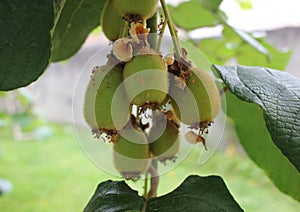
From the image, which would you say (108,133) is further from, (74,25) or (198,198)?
(74,25)

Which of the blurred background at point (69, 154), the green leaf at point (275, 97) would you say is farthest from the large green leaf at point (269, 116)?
the blurred background at point (69, 154)

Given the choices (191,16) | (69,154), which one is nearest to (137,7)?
(191,16)

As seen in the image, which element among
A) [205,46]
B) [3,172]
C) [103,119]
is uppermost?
[103,119]

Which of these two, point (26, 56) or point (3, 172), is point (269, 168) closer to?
point (26, 56)

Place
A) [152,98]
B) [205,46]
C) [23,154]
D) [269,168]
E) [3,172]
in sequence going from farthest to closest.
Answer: [23,154], [3,172], [205,46], [269,168], [152,98]

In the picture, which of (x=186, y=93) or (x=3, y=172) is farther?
(x=3, y=172)

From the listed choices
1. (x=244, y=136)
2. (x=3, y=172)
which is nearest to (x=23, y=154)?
(x=3, y=172)
